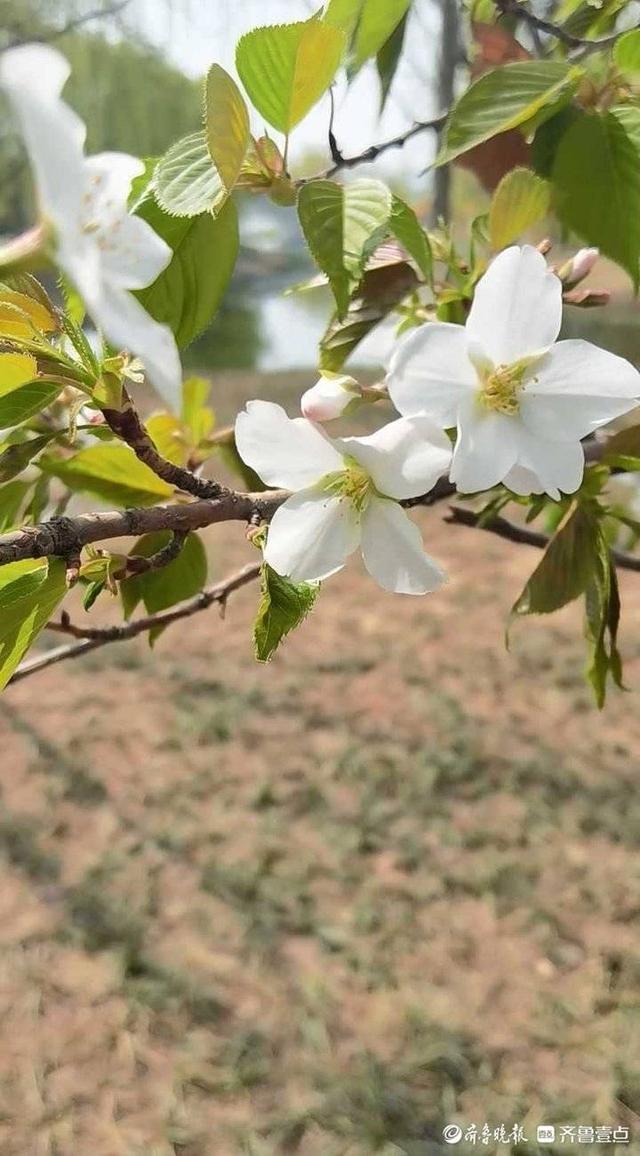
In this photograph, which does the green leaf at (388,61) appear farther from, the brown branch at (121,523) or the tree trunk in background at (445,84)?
the tree trunk in background at (445,84)

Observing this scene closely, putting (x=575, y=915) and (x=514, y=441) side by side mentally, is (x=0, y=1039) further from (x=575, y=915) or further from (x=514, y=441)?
(x=514, y=441)

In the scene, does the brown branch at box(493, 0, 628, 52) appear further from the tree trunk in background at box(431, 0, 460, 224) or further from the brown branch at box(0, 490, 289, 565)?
the tree trunk in background at box(431, 0, 460, 224)

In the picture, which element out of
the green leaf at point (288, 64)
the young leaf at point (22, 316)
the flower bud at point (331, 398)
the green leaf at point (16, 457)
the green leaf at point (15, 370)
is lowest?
the flower bud at point (331, 398)

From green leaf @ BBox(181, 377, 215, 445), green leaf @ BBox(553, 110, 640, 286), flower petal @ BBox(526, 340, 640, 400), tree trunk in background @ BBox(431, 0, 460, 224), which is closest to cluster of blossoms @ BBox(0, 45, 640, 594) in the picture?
flower petal @ BBox(526, 340, 640, 400)

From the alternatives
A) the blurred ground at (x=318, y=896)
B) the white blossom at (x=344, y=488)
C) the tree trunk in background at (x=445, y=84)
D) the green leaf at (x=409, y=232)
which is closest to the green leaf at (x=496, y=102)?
the green leaf at (x=409, y=232)

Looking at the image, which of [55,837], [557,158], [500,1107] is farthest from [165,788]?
[557,158]

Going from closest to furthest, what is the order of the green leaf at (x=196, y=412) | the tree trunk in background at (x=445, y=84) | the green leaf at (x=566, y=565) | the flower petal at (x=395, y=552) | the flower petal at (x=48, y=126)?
the flower petal at (x=48, y=126)
the flower petal at (x=395, y=552)
the green leaf at (x=566, y=565)
the green leaf at (x=196, y=412)
the tree trunk in background at (x=445, y=84)
